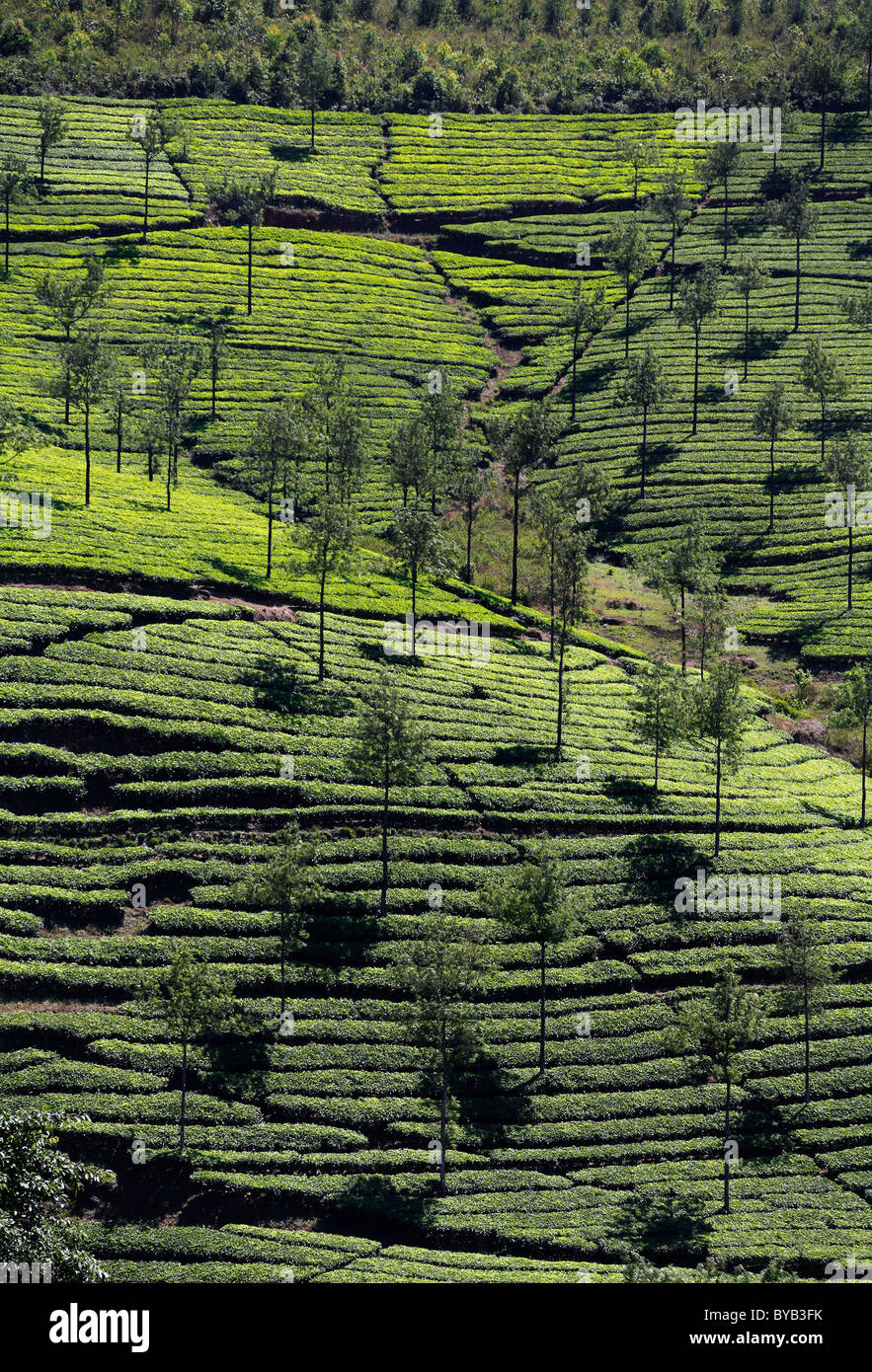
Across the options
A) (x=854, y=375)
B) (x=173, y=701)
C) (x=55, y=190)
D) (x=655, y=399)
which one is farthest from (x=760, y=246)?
(x=173, y=701)

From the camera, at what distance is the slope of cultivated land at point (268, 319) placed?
12900 centimetres

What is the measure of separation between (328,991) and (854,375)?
96.2 metres

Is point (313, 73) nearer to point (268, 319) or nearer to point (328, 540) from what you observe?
point (268, 319)

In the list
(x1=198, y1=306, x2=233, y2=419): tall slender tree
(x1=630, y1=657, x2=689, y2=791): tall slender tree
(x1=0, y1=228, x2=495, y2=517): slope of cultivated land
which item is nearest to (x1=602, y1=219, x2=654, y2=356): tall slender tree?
(x1=0, y1=228, x2=495, y2=517): slope of cultivated land

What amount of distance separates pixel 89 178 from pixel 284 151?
25530 millimetres

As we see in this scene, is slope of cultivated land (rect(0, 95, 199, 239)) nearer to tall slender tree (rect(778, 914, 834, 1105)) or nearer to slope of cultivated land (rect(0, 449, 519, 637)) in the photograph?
slope of cultivated land (rect(0, 449, 519, 637))

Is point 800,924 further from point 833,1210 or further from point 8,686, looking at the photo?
point 8,686

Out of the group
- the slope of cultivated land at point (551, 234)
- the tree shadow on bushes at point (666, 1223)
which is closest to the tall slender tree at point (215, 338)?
the slope of cultivated land at point (551, 234)

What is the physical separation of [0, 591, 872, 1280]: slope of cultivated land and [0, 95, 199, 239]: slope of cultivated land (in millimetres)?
84518

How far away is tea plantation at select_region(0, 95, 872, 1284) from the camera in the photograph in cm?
5584

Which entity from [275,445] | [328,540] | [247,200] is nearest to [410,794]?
[328,540]

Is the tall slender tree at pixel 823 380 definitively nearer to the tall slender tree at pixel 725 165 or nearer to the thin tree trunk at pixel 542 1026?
the tall slender tree at pixel 725 165

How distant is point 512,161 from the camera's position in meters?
184

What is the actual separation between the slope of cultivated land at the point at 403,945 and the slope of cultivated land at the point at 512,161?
101 metres
